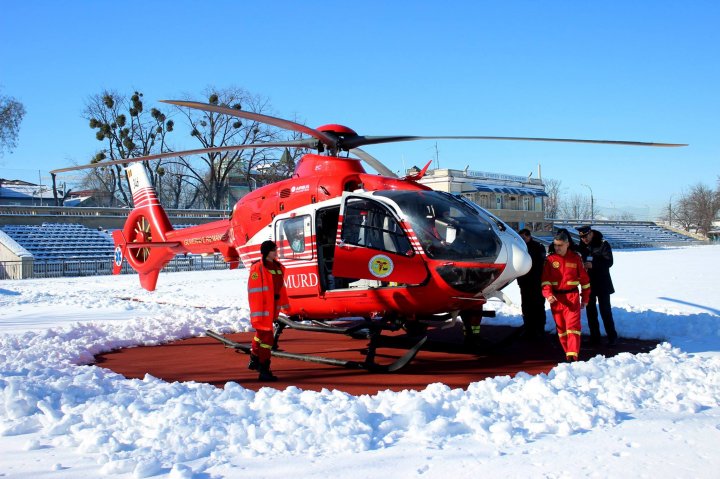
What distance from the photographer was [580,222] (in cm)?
A: 6869

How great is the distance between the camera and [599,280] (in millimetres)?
8898

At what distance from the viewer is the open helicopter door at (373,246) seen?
7344 millimetres

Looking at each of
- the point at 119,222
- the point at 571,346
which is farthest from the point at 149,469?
the point at 119,222

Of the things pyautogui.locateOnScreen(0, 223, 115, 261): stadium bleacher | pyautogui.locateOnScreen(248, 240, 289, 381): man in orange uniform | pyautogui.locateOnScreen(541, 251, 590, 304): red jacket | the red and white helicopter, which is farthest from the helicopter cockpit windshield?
pyautogui.locateOnScreen(0, 223, 115, 261): stadium bleacher

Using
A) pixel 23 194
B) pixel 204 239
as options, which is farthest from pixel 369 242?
pixel 23 194

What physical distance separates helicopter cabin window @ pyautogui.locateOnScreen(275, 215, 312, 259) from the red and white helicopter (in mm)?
14

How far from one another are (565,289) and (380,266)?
219 cm

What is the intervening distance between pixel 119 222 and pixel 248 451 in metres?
41.6

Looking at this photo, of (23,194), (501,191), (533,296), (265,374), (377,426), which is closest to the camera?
(377,426)

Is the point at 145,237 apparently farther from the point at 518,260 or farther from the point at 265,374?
the point at 518,260

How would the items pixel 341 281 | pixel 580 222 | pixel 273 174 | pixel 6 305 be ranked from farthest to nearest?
pixel 580 222 < pixel 273 174 < pixel 6 305 < pixel 341 281

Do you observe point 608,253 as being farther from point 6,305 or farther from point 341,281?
point 6,305

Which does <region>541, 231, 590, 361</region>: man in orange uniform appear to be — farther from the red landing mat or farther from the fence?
the fence

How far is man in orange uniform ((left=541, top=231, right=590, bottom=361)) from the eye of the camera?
7.25 metres
